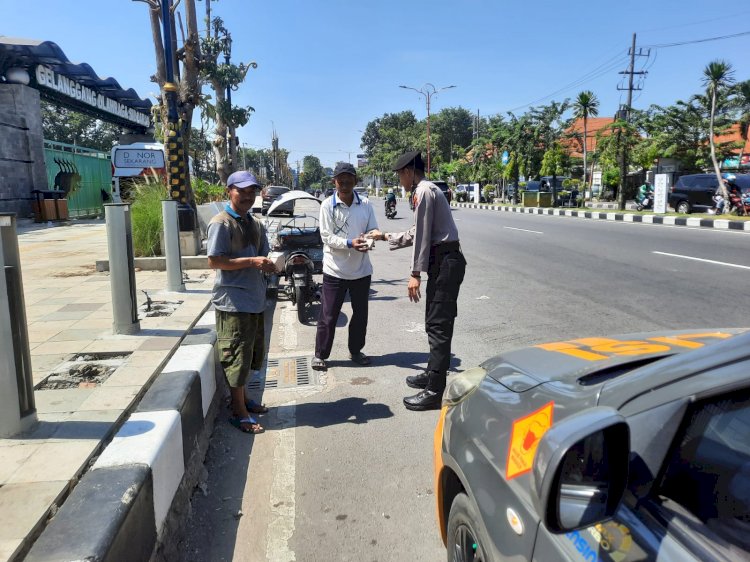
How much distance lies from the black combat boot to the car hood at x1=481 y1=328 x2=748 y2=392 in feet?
6.00

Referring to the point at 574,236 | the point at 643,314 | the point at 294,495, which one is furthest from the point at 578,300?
the point at 574,236

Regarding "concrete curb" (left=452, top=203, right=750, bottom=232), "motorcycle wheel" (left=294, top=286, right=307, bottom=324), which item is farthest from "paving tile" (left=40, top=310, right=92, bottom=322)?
"concrete curb" (left=452, top=203, right=750, bottom=232)

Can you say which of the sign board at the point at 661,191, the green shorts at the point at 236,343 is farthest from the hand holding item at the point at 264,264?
the sign board at the point at 661,191

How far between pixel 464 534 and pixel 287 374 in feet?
10.7

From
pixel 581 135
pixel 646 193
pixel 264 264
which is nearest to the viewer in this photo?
pixel 264 264

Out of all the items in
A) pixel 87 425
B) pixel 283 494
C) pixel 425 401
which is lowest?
pixel 283 494

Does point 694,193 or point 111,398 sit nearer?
A: point 111,398

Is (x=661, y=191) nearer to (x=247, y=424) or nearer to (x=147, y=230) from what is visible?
(x=147, y=230)

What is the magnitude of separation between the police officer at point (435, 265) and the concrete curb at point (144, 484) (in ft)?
5.09

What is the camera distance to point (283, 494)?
3.08 m

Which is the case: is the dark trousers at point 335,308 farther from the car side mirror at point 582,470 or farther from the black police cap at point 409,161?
the car side mirror at point 582,470

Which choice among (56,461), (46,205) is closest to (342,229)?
(56,461)

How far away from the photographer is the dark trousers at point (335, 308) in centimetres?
490

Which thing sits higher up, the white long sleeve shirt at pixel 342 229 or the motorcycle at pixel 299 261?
the white long sleeve shirt at pixel 342 229
